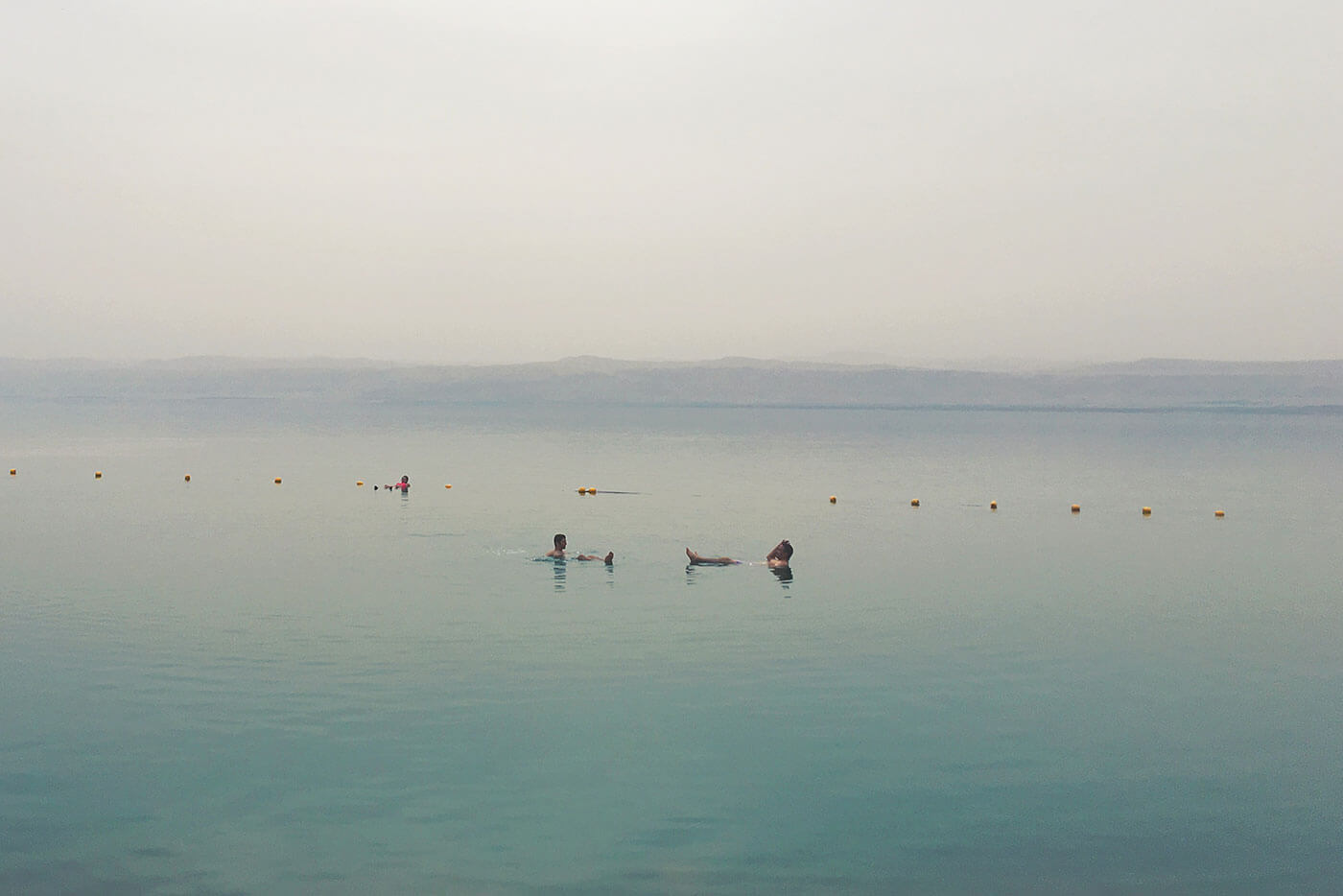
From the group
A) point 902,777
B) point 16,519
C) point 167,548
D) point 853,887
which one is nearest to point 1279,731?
point 902,777

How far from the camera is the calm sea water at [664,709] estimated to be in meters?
14.2

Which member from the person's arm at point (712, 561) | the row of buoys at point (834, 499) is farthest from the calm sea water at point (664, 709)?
the row of buoys at point (834, 499)

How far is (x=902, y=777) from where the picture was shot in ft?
55.3

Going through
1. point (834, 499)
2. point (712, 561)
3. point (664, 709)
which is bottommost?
point (664, 709)

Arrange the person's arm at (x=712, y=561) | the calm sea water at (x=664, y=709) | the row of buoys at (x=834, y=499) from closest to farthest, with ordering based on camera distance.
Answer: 1. the calm sea water at (x=664, y=709)
2. the person's arm at (x=712, y=561)
3. the row of buoys at (x=834, y=499)

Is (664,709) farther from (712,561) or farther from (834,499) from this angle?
(834,499)

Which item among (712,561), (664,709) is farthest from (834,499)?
(664,709)

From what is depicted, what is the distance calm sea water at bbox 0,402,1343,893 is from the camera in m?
14.2

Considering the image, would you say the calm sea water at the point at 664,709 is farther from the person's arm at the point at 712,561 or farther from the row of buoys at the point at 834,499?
the row of buoys at the point at 834,499

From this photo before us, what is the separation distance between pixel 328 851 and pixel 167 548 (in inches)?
1039

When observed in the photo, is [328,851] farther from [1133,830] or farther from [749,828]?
[1133,830]

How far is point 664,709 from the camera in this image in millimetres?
19891

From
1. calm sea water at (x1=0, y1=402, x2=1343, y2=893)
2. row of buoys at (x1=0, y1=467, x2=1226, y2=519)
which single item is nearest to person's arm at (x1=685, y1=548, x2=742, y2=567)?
calm sea water at (x1=0, y1=402, x2=1343, y2=893)

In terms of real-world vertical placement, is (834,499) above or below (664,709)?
above
